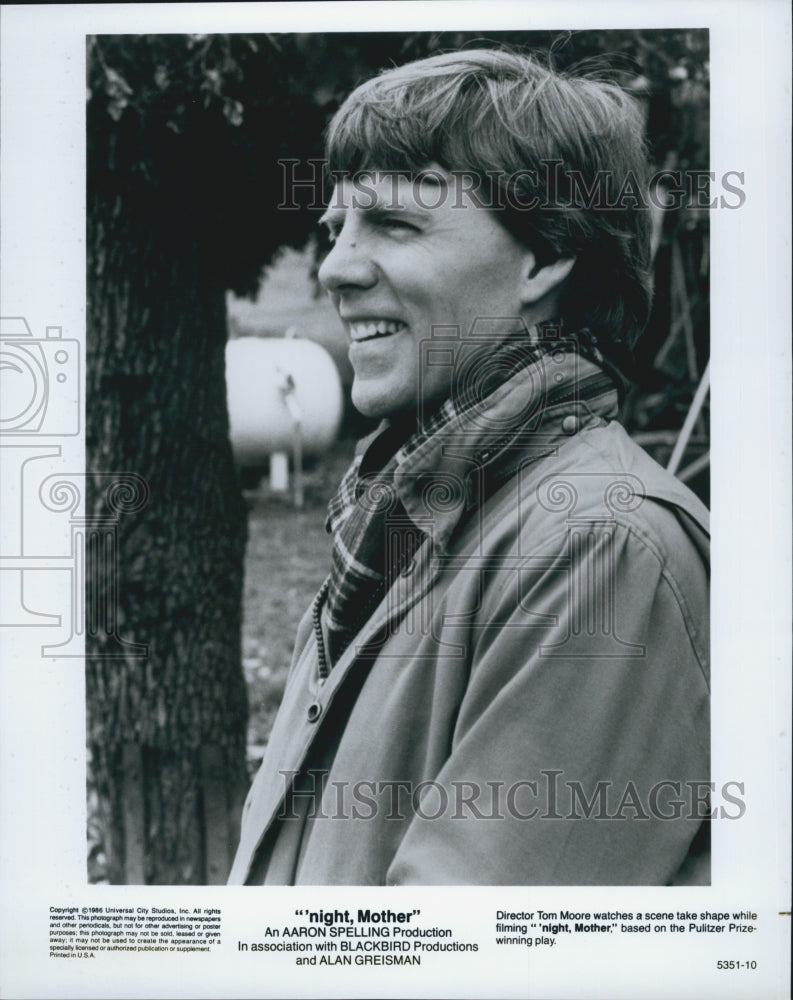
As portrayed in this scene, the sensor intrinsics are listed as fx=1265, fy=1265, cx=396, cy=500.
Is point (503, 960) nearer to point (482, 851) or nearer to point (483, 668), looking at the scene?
point (482, 851)

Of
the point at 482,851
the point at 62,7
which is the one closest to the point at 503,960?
the point at 482,851

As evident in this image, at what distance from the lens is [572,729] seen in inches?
106

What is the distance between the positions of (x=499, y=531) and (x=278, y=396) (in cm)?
66

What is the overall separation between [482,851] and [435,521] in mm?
727

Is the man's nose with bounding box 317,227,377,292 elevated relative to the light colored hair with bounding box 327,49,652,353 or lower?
lower

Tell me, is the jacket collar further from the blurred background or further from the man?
the blurred background

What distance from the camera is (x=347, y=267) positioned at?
2.87m

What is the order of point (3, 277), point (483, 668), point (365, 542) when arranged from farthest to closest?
point (3, 277) < point (365, 542) < point (483, 668)

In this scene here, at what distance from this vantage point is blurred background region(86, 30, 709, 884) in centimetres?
295

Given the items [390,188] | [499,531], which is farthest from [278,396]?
[499,531]

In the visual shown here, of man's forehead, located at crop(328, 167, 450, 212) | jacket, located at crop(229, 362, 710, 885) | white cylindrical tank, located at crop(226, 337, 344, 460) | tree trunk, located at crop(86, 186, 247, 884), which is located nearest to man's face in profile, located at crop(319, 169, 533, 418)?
man's forehead, located at crop(328, 167, 450, 212)

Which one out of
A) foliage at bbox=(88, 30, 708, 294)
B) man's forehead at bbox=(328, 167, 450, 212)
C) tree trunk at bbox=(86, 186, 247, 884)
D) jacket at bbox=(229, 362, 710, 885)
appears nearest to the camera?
jacket at bbox=(229, 362, 710, 885)

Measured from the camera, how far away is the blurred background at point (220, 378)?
2953 mm

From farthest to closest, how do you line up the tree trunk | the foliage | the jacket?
1. the tree trunk
2. the foliage
3. the jacket
